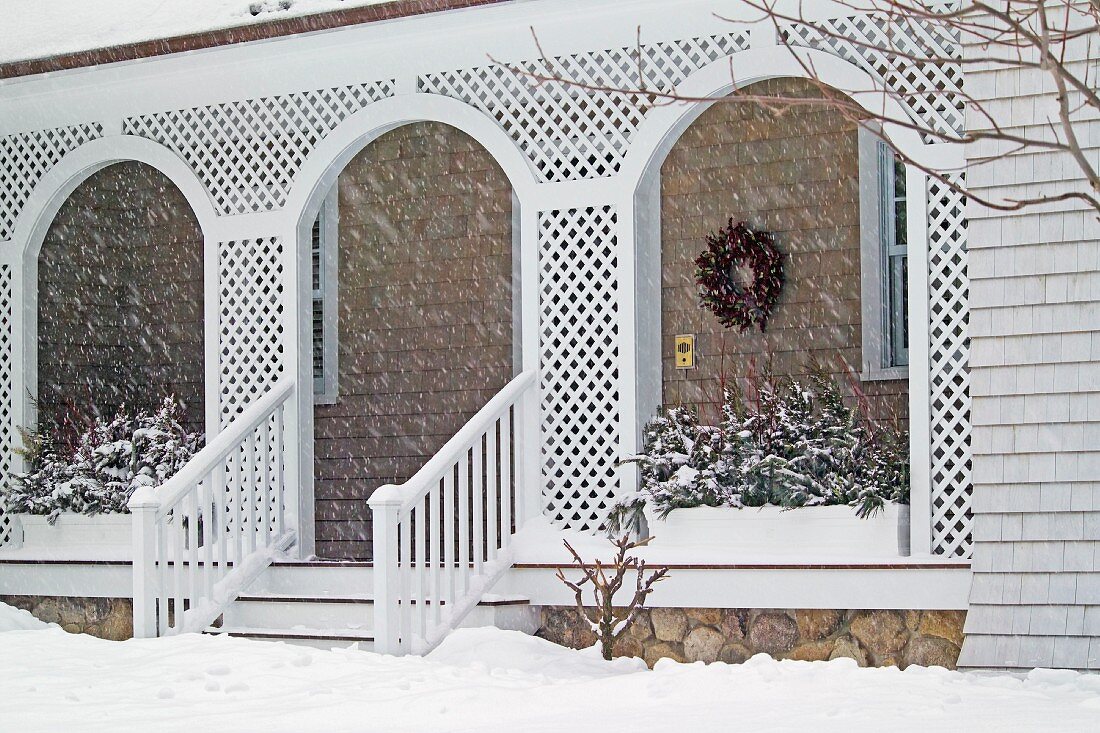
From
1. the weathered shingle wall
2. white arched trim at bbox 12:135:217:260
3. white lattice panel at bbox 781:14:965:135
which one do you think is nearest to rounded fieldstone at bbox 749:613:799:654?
the weathered shingle wall

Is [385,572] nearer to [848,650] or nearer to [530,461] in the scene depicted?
[530,461]

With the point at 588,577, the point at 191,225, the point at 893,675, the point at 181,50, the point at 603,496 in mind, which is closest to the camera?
the point at 893,675

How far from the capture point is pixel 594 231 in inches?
315

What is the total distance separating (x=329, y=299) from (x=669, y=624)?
376cm


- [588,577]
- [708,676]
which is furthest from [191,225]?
[708,676]

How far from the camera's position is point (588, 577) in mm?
7133

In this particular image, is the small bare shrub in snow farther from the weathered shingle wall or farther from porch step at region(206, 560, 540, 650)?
the weathered shingle wall

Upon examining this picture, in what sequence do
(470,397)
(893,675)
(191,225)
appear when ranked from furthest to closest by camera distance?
(191,225) → (470,397) → (893,675)

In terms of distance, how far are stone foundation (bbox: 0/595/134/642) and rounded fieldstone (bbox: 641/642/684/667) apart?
309 cm

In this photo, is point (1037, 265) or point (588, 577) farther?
point (588, 577)

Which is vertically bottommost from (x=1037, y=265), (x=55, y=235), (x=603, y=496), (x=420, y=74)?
(x=603, y=496)

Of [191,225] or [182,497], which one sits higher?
[191,225]

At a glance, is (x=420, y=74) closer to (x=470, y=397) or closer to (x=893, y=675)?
(x=470, y=397)

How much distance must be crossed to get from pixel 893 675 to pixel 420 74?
4317 millimetres
